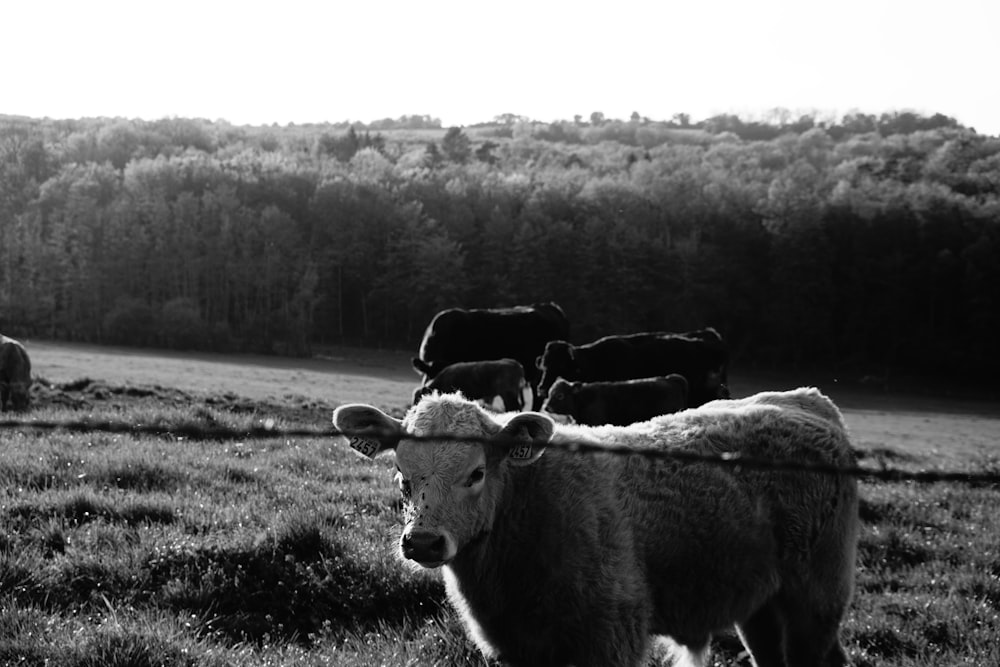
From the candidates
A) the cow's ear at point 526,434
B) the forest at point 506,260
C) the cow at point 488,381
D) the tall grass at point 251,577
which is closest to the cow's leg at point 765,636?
the tall grass at point 251,577

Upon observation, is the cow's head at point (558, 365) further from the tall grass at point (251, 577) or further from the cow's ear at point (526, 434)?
the cow's ear at point (526, 434)

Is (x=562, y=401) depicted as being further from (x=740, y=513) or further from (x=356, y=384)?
(x=356, y=384)

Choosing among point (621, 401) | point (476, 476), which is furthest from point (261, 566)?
point (621, 401)

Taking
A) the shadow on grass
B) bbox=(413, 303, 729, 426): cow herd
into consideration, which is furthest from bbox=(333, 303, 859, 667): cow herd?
bbox=(413, 303, 729, 426): cow herd

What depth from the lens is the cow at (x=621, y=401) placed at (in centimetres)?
1819

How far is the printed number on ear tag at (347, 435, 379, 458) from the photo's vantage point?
541 cm

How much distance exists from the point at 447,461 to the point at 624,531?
3.55 ft

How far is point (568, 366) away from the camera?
23.7 meters

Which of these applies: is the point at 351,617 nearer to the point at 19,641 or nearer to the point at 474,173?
the point at 19,641

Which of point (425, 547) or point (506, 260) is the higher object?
point (425, 547)

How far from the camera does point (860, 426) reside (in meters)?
40.6

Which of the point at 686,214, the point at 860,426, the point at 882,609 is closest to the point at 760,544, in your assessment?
the point at 882,609

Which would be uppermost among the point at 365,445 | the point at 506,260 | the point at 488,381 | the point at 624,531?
the point at 365,445

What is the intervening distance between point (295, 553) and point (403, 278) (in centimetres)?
7097
